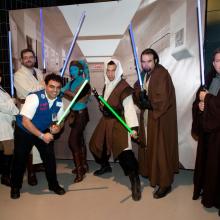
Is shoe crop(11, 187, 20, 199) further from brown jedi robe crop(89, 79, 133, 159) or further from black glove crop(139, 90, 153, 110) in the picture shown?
black glove crop(139, 90, 153, 110)

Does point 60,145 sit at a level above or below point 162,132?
below

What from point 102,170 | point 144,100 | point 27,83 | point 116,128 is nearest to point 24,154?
point 27,83

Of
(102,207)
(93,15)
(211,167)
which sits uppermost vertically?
(93,15)

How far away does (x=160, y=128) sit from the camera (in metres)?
2.58

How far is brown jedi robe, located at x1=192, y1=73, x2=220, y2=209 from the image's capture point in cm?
221

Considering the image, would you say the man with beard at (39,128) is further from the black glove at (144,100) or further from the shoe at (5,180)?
the black glove at (144,100)

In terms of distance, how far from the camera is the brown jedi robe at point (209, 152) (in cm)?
221

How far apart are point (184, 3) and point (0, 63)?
233 cm

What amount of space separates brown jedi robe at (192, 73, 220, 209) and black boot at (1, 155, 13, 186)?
1884mm

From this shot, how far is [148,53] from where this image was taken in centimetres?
261

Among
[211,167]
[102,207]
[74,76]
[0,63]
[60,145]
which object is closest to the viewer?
[211,167]

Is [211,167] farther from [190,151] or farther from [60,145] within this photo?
[60,145]

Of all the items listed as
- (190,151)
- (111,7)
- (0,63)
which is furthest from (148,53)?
(0,63)

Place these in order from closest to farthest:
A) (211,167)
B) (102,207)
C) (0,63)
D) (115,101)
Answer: (211,167) < (102,207) < (115,101) < (0,63)
